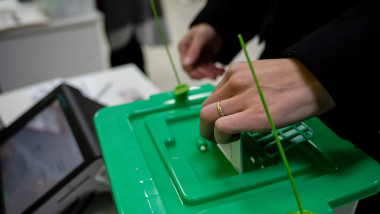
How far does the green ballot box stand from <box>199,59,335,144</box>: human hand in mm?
61

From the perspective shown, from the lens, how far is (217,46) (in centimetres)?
79

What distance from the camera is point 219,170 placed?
1.48ft

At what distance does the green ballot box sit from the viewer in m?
0.38

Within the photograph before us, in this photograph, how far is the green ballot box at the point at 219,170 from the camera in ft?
1.26

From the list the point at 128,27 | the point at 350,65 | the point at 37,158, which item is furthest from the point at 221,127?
the point at 128,27

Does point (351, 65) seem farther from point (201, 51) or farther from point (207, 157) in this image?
point (201, 51)

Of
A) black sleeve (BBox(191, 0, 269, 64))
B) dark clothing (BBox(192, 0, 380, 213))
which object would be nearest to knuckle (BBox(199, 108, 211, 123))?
dark clothing (BBox(192, 0, 380, 213))

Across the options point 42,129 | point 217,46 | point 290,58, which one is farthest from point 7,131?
point 290,58

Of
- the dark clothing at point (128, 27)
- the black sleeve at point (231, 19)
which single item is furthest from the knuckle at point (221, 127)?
the dark clothing at point (128, 27)

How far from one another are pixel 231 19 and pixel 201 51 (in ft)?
0.35

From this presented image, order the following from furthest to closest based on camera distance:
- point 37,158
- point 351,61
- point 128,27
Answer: point 128,27 < point 37,158 < point 351,61

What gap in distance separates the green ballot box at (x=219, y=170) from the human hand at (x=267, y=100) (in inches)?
2.4

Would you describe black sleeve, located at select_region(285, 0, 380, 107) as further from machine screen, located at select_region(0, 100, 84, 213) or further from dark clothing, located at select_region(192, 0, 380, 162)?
machine screen, located at select_region(0, 100, 84, 213)

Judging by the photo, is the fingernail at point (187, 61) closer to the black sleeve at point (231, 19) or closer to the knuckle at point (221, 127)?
the black sleeve at point (231, 19)
